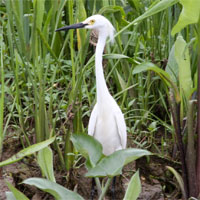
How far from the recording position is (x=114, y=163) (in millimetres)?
1482

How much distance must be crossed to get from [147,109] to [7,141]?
31.1 inches

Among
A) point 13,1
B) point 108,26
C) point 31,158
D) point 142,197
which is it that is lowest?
point 142,197

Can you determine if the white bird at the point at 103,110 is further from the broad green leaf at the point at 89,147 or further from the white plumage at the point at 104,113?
the broad green leaf at the point at 89,147

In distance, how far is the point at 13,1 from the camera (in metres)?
2.12

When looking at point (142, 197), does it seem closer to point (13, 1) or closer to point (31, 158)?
point (31, 158)

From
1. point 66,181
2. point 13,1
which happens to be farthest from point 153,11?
point 66,181

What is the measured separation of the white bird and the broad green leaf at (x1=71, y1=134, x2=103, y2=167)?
72 cm

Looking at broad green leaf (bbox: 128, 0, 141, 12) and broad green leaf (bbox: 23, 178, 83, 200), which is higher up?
broad green leaf (bbox: 128, 0, 141, 12)

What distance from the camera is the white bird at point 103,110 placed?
7.37 feet

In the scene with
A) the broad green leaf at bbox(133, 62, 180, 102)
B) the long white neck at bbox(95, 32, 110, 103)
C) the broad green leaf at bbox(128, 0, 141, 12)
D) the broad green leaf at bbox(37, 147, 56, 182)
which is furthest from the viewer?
the broad green leaf at bbox(128, 0, 141, 12)

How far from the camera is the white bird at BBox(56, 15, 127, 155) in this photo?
225 centimetres

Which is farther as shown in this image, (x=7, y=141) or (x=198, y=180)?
(x=7, y=141)

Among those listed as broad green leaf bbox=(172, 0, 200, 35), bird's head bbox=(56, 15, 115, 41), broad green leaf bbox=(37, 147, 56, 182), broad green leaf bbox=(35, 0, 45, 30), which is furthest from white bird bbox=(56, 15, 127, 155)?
broad green leaf bbox=(37, 147, 56, 182)

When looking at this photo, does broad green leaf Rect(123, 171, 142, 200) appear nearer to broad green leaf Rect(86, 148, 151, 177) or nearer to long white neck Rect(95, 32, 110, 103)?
broad green leaf Rect(86, 148, 151, 177)
